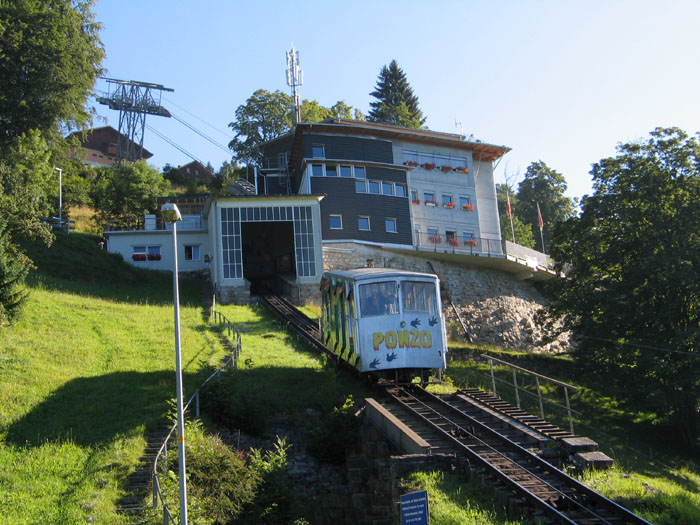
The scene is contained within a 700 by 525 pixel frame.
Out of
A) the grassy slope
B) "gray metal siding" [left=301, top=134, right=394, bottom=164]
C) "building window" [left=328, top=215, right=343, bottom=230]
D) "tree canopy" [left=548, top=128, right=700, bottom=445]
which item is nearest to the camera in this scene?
the grassy slope

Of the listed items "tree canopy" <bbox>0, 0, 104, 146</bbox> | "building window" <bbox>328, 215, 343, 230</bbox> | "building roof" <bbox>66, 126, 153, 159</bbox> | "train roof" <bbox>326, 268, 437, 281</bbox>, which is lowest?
"train roof" <bbox>326, 268, 437, 281</bbox>

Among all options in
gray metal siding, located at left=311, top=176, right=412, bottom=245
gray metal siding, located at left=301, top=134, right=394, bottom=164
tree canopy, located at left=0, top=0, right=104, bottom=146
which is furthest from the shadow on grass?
tree canopy, located at left=0, top=0, right=104, bottom=146

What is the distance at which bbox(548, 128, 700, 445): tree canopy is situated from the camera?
78.7 ft

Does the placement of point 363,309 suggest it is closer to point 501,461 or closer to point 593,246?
point 501,461

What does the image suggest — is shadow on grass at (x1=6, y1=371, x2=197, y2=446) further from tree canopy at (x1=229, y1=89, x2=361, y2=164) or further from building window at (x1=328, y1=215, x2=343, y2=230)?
tree canopy at (x1=229, y1=89, x2=361, y2=164)

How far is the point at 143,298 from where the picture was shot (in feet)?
114

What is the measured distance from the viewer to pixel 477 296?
1754 inches

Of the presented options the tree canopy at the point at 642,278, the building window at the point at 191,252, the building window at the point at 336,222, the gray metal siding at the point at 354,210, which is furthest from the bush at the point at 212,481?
the building window at the point at 191,252

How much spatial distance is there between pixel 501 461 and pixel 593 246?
19.0 metres

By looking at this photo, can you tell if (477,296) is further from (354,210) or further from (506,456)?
(506,456)

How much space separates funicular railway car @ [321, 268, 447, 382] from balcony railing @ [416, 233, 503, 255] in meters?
24.9

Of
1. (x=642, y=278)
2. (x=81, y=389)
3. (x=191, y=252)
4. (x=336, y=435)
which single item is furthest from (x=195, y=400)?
(x=191, y=252)

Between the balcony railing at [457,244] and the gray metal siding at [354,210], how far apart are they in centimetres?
170

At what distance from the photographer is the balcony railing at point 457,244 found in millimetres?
44625
